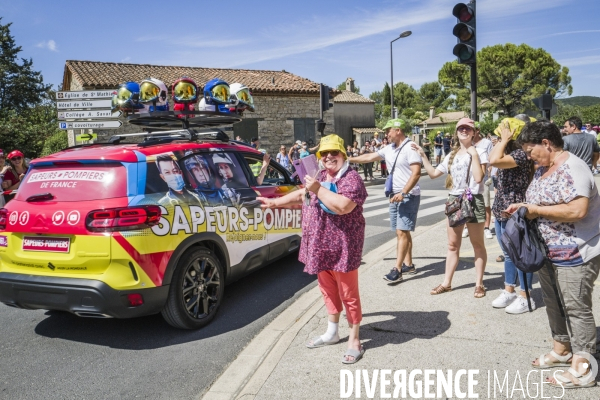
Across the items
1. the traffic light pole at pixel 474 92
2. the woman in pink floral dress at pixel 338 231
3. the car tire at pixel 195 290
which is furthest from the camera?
the traffic light pole at pixel 474 92

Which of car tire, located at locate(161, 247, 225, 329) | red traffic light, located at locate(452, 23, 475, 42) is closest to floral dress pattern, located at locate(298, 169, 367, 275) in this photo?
car tire, located at locate(161, 247, 225, 329)

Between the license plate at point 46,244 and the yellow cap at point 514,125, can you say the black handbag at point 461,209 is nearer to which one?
the yellow cap at point 514,125

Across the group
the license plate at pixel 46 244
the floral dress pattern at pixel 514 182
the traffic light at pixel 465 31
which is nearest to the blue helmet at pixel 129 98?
the license plate at pixel 46 244

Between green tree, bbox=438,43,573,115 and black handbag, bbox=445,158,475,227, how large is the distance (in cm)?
5279

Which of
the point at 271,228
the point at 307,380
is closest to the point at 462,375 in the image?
the point at 307,380

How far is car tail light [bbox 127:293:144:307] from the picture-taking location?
378 centimetres

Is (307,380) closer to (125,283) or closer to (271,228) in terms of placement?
(125,283)

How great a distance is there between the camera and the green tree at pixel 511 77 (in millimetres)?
54344

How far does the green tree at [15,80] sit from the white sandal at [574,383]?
45.8 metres

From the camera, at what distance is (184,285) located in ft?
13.8

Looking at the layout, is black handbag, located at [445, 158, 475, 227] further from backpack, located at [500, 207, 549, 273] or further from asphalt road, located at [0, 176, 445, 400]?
asphalt road, located at [0, 176, 445, 400]

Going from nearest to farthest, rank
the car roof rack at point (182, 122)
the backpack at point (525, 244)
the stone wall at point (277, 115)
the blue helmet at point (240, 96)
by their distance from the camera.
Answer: the backpack at point (525, 244)
the car roof rack at point (182, 122)
the blue helmet at point (240, 96)
the stone wall at point (277, 115)

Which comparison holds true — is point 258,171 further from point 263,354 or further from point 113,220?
point 263,354

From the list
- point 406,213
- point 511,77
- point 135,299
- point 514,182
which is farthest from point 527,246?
point 511,77
